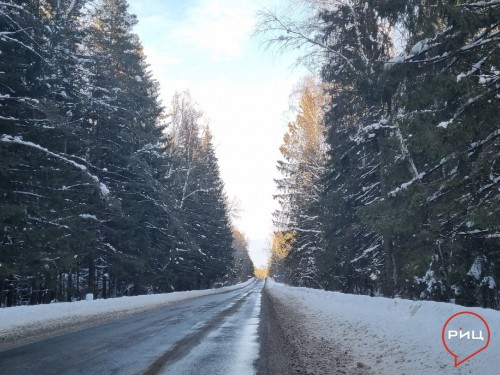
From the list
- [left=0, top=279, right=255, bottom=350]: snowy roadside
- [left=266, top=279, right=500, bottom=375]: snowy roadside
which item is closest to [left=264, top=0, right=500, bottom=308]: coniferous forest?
[left=266, top=279, right=500, bottom=375]: snowy roadside

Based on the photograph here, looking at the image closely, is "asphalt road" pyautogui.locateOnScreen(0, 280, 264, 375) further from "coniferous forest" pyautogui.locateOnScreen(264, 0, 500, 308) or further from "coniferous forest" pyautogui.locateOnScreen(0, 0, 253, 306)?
"coniferous forest" pyautogui.locateOnScreen(0, 0, 253, 306)

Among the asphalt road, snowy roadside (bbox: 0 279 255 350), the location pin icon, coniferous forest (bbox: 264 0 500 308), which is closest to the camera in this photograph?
the location pin icon

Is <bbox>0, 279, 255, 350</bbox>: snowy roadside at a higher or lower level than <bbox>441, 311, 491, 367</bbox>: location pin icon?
lower

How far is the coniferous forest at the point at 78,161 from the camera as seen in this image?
46.9 ft

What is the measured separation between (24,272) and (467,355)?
13995 mm

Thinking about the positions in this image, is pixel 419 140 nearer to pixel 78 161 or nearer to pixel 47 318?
pixel 47 318

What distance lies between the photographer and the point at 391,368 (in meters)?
5.65

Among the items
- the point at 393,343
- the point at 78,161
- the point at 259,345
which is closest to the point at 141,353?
the point at 259,345

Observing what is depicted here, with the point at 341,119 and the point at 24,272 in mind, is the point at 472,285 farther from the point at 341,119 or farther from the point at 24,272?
the point at 24,272

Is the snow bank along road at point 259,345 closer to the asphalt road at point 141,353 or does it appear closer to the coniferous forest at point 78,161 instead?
the asphalt road at point 141,353

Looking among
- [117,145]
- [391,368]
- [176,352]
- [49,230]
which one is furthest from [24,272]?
[391,368]

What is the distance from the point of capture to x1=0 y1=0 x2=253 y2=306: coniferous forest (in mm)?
14297

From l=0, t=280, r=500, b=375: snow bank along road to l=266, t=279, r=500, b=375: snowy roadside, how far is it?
0.02 m

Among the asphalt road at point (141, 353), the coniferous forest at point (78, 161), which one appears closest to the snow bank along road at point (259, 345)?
the asphalt road at point (141, 353)
